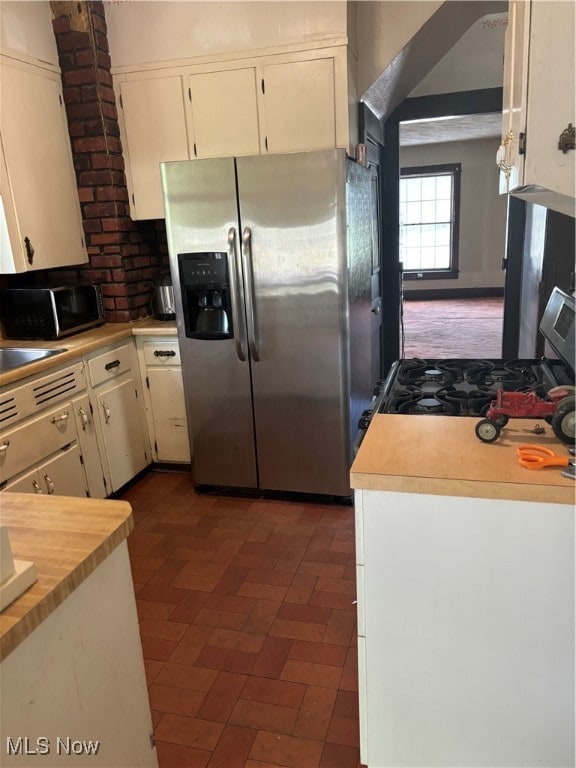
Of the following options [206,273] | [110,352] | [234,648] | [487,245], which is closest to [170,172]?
[206,273]

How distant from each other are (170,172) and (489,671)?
242cm

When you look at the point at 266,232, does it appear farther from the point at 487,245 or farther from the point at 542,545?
the point at 487,245

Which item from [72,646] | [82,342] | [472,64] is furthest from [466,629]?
[472,64]

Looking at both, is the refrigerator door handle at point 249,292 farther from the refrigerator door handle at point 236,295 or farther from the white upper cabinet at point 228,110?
the white upper cabinet at point 228,110

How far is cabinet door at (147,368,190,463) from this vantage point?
3.15 metres

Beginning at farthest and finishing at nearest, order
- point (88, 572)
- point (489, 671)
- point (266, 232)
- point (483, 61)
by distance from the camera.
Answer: point (483, 61) → point (266, 232) → point (489, 671) → point (88, 572)

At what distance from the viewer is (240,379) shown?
288 centimetres

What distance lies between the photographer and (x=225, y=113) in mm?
2930

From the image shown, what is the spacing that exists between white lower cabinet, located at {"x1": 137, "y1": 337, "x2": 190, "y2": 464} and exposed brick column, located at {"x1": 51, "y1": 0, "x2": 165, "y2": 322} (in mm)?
323

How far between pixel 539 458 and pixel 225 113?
248 centimetres

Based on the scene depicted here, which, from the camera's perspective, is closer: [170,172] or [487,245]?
[170,172]

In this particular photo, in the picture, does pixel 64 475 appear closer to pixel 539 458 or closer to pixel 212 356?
pixel 212 356

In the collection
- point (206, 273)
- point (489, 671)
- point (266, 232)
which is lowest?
point (489, 671)

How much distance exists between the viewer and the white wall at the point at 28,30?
260 centimetres
